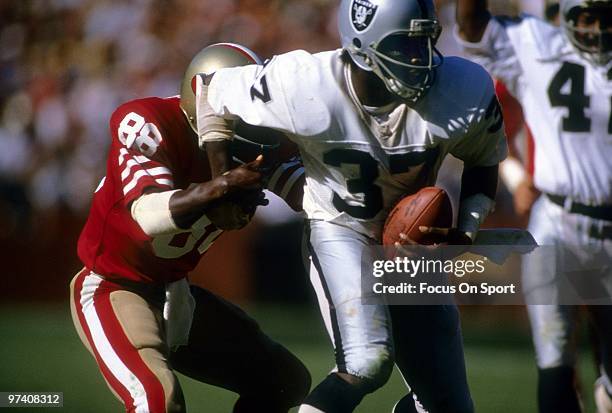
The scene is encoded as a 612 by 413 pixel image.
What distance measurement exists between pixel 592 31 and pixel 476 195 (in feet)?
3.35

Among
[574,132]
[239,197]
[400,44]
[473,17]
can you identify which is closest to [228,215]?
[239,197]

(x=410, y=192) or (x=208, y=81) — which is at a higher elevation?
(x=208, y=81)

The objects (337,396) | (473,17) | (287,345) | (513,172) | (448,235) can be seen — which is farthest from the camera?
(287,345)

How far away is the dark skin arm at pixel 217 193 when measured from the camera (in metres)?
2.63

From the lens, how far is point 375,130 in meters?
2.79

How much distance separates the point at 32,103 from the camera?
7.68 meters

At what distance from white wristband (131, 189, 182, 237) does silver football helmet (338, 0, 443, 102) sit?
2.05 ft

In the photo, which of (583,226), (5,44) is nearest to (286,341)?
(583,226)

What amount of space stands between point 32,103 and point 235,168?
526 cm

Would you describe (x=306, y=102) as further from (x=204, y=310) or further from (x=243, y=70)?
(x=204, y=310)

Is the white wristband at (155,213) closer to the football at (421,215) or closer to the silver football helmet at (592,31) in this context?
the football at (421,215)

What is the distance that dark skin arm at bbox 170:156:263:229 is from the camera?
263 centimetres

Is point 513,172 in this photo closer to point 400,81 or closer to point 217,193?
point 400,81

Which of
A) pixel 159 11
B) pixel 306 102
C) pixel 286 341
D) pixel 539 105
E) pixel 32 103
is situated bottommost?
pixel 286 341
